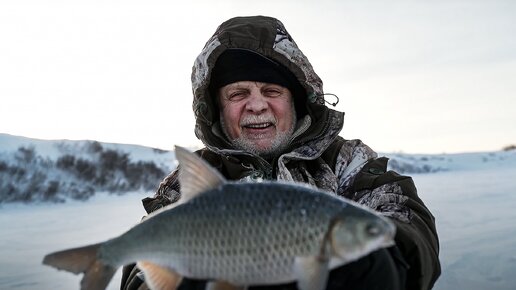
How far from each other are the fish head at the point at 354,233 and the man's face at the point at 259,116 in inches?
Answer: 62.7

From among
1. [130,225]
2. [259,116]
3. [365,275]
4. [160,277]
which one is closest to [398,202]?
[365,275]

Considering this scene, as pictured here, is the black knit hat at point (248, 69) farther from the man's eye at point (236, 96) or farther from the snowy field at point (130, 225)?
the snowy field at point (130, 225)

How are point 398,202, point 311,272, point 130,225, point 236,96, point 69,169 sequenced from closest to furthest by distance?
1. point 311,272
2. point 398,202
3. point 236,96
4. point 130,225
5. point 69,169

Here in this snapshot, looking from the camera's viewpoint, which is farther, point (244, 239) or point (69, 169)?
point (69, 169)

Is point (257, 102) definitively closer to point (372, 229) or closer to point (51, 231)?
point (372, 229)

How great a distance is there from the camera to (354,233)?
1312mm

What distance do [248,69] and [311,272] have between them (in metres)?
1.81

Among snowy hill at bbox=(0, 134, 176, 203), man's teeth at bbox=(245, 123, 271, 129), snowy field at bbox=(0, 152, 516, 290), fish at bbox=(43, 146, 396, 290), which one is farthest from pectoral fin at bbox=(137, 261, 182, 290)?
snowy hill at bbox=(0, 134, 176, 203)

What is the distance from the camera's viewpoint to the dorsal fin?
4.77 feet

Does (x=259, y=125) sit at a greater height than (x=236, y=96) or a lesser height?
lesser

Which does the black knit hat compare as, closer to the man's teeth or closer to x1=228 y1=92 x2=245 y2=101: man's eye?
x1=228 y1=92 x2=245 y2=101: man's eye

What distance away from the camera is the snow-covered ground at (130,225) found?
15.2ft

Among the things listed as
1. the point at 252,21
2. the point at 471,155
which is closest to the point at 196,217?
the point at 252,21

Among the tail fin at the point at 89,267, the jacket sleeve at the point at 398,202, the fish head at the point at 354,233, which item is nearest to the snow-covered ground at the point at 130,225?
the jacket sleeve at the point at 398,202
